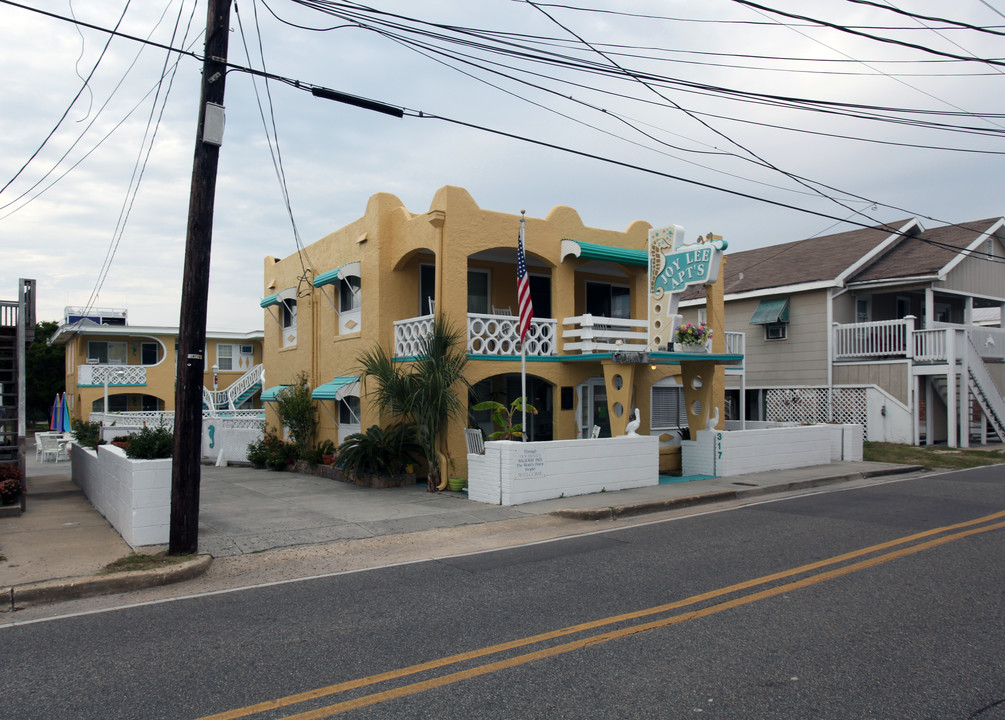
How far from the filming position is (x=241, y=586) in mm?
8047

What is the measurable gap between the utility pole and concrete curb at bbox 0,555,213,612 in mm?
690

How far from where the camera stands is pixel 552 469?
526 inches

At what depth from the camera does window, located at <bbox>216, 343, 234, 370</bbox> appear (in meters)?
45.7

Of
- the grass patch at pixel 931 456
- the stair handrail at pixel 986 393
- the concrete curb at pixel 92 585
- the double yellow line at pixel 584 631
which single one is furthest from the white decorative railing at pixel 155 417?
the stair handrail at pixel 986 393

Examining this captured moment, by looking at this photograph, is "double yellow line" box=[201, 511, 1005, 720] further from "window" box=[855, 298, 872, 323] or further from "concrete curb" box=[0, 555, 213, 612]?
"window" box=[855, 298, 872, 323]

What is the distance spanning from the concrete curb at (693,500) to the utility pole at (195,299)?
5.58 m

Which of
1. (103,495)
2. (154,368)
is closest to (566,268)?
(103,495)

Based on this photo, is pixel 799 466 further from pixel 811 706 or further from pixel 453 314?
pixel 811 706

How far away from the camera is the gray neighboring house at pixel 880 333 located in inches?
901

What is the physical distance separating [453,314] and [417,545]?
21.5 feet

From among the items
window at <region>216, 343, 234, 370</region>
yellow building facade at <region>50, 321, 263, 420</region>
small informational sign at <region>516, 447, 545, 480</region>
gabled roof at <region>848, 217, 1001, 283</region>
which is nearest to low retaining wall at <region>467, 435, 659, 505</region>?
small informational sign at <region>516, 447, 545, 480</region>

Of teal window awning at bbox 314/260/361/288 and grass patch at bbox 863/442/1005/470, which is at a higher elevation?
teal window awning at bbox 314/260/361/288

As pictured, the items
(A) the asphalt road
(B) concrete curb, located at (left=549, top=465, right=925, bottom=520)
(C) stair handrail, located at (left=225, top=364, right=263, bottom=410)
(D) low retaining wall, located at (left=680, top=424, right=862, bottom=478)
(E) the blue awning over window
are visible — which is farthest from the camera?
(C) stair handrail, located at (left=225, top=364, right=263, bottom=410)

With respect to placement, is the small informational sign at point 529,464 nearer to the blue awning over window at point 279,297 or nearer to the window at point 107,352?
the blue awning over window at point 279,297
